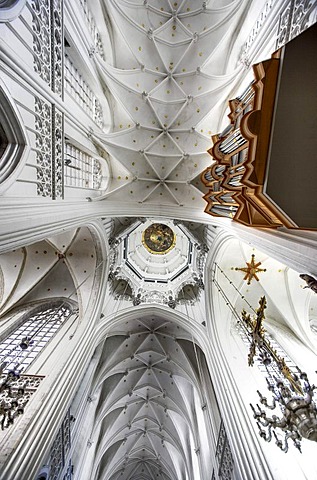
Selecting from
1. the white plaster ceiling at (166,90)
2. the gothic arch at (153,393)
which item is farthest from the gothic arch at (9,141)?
the gothic arch at (153,393)

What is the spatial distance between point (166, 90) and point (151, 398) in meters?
16.7

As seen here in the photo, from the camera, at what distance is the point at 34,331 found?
31.2 feet

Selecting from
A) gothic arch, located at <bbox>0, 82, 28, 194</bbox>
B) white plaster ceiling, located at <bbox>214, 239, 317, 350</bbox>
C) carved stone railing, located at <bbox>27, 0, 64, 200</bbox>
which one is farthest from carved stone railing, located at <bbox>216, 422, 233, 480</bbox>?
gothic arch, located at <bbox>0, 82, 28, 194</bbox>

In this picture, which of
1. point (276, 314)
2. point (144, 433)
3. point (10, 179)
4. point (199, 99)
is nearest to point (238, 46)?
point (199, 99)

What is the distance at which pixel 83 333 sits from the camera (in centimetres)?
892

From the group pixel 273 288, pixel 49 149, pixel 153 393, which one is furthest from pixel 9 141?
pixel 153 393

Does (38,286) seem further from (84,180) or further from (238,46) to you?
(238,46)

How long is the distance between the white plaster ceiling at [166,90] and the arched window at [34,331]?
5.74 metres

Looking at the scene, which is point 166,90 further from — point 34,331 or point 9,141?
point 34,331

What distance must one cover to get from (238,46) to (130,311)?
39.9 ft

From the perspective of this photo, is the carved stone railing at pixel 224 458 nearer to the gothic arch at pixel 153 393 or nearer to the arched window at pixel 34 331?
the gothic arch at pixel 153 393

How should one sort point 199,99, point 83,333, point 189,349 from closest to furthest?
point 83,333, point 199,99, point 189,349

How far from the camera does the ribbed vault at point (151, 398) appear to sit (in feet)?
36.9

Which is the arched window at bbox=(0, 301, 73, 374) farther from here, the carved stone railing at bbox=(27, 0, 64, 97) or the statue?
the statue
